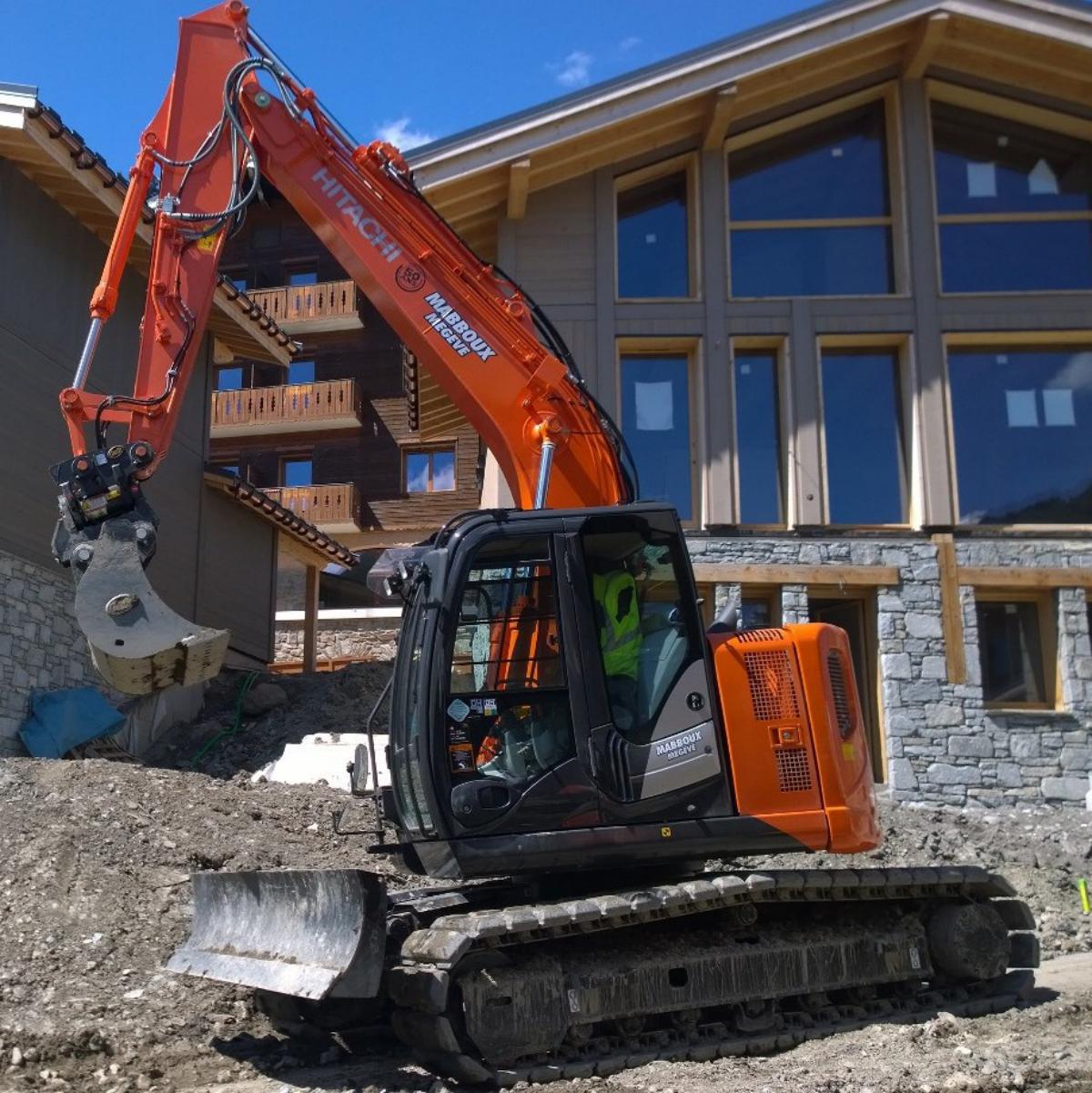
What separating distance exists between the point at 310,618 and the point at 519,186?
946 centimetres

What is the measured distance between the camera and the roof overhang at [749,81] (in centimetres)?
1362

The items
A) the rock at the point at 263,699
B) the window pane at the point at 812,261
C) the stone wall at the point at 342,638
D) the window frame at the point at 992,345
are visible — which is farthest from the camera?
the stone wall at the point at 342,638

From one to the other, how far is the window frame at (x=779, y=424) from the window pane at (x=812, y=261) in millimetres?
611

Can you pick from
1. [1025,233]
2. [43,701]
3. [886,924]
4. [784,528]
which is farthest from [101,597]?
[1025,233]

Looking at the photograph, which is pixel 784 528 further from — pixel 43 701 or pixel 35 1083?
pixel 35 1083

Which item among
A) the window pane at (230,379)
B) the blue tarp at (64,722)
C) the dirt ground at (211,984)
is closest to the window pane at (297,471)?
the window pane at (230,379)

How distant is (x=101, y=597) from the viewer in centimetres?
552

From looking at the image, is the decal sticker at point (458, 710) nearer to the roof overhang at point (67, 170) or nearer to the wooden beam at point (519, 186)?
the roof overhang at point (67, 170)

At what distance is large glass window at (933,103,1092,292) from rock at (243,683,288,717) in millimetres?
9628

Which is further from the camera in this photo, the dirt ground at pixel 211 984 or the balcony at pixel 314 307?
the balcony at pixel 314 307

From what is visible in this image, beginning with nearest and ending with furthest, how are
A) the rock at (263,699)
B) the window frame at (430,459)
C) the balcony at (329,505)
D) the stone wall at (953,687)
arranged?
the stone wall at (953,687), the rock at (263,699), the balcony at (329,505), the window frame at (430,459)

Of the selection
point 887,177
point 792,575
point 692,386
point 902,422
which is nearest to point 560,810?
point 792,575

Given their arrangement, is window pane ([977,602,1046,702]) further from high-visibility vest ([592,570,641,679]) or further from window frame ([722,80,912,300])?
high-visibility vest ([592,570,641,679])

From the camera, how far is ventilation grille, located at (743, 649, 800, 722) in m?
6.05
